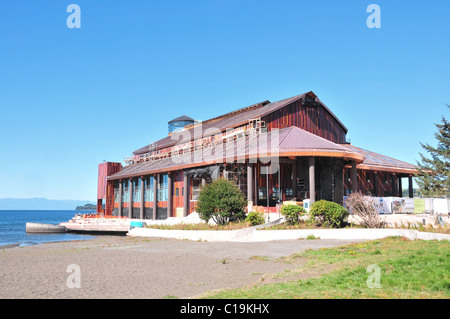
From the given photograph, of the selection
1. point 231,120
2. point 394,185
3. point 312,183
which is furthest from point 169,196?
point 394,185

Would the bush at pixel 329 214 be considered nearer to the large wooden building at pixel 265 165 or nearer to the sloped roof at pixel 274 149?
the large wooden building at pixel 265 165

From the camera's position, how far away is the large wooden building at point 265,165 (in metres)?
32.4

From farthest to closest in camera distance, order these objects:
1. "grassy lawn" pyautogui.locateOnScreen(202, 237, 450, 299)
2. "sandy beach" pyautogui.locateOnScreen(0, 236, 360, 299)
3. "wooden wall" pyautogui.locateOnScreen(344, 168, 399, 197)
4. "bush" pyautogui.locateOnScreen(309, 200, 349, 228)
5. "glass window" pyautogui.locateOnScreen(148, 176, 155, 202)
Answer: "glass window" pyautogui.locateOnScreen(148, 176, 155, 202) → "wooden wall" pyautogui.locateOnScreen(344, 168, 399, 197) → "bush" pyautogui.locateOnScreen(309, 200, 349, 228) → "sandy beach" pyautogui.locateOnScreen(0, 236, 360, 299) → "grassy lawn" pyautogui.locateOnScreen(202, 237, 450, 299)

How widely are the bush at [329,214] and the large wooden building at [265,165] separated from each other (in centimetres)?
519

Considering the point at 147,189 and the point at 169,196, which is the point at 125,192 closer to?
the point at 147,189

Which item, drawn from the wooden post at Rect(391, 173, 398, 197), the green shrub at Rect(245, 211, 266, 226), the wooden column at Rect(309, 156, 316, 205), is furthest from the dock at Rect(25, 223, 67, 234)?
the wooden post at Rect(391, 173, 398, 197)

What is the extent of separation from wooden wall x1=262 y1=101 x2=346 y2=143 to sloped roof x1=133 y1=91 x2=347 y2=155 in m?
0.54

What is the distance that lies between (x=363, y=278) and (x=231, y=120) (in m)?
39.8

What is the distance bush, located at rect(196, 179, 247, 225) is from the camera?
27.5 metres

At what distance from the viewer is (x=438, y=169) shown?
4275cm
